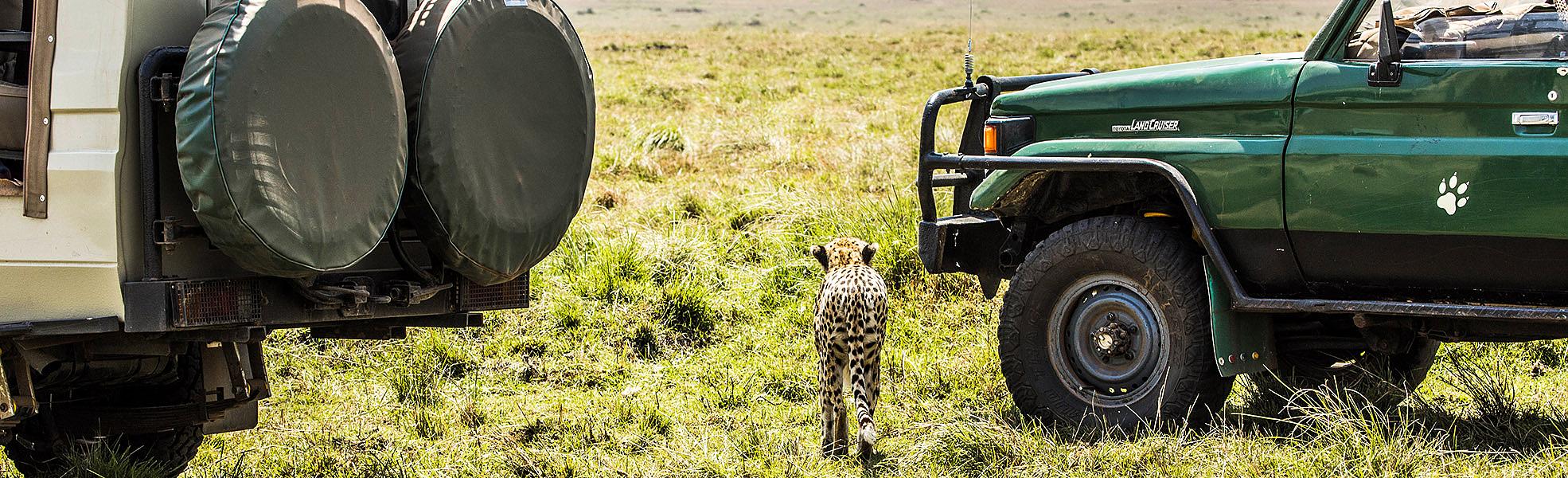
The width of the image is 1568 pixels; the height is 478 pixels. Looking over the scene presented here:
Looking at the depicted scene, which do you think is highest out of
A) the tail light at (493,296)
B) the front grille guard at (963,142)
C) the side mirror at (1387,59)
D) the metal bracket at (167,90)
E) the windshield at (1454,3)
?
the windshield at (1454,3)

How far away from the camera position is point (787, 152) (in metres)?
12.7

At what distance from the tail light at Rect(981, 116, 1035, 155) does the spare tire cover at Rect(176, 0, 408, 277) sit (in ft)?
8.38

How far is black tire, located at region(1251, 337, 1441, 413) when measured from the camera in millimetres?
5941

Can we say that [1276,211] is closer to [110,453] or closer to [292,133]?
[292,133]

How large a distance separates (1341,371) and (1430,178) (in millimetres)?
1432

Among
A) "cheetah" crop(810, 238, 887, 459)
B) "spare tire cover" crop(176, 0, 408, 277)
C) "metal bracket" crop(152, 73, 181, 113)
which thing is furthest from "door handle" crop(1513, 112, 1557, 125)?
"metal bracket" crop(152, 73, 181, 113)

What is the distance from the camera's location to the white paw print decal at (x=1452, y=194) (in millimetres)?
4852

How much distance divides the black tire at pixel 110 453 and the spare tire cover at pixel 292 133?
4.92ft

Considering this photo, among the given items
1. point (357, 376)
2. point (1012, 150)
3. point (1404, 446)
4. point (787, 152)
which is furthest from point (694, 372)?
point (787, 152)

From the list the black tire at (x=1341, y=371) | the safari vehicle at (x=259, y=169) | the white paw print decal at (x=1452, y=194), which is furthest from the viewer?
the black tire at (x=1341, y=371)

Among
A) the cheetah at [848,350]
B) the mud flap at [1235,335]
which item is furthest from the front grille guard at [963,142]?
the mud flap at [1235,335]

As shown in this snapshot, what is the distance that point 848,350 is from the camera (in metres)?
5.63

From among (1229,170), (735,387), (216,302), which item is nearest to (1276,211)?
(1229,170)

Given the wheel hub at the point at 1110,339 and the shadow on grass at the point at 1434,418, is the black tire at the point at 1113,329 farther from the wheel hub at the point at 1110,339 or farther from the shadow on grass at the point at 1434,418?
the shadow on grass at the point at 1434,418
